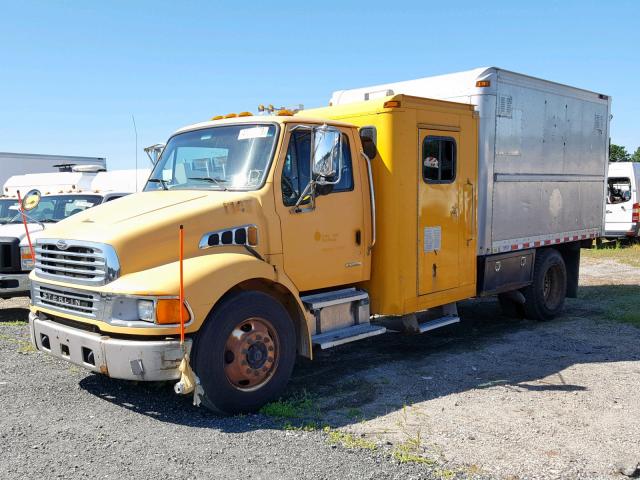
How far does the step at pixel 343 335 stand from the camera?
5.85 m

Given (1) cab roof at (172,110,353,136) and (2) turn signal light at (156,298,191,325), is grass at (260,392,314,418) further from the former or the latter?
(1) cab roof at (172,110,353,136)

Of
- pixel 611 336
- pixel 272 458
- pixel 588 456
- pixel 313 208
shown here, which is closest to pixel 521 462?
pixel 588 456

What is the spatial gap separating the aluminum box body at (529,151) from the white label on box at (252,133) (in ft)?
7.81

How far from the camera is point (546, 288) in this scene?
9719mm

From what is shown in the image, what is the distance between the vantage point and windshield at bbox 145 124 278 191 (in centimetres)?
571

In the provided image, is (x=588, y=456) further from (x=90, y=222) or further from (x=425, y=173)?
(x=90, y=222)

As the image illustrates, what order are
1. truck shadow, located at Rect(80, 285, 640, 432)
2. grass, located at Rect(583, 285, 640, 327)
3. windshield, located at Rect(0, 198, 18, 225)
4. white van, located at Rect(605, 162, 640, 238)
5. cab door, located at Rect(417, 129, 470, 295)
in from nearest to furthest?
truck shadow, located at Rect(80, 285, 640, 432), cab door, located at Rect(417, 129, 470, 295), grass, located at Rect(583, 285, 640, 327), windshield, located at Rect(0, 198, 18, 225), white van, located at Rect(605, 162, 640, 238)

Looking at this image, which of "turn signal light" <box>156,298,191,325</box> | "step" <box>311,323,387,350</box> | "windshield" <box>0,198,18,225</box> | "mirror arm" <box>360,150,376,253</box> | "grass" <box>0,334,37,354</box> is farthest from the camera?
"windshield" <box>0,198,18,225</box>

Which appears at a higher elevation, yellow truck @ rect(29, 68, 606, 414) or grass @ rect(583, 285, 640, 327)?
yellow truck @ rect(29, 68, 606, 414)

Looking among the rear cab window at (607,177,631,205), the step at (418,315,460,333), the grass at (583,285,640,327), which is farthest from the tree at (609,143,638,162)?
the step at (418,315,460,333)

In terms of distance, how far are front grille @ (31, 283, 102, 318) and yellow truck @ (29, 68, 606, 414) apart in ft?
0.05

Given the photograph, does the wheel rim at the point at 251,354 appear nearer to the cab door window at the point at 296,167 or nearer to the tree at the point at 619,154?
the cab door window at the point at 296,167

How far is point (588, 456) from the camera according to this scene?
4.50 m

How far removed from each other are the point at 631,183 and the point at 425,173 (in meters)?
16.2
